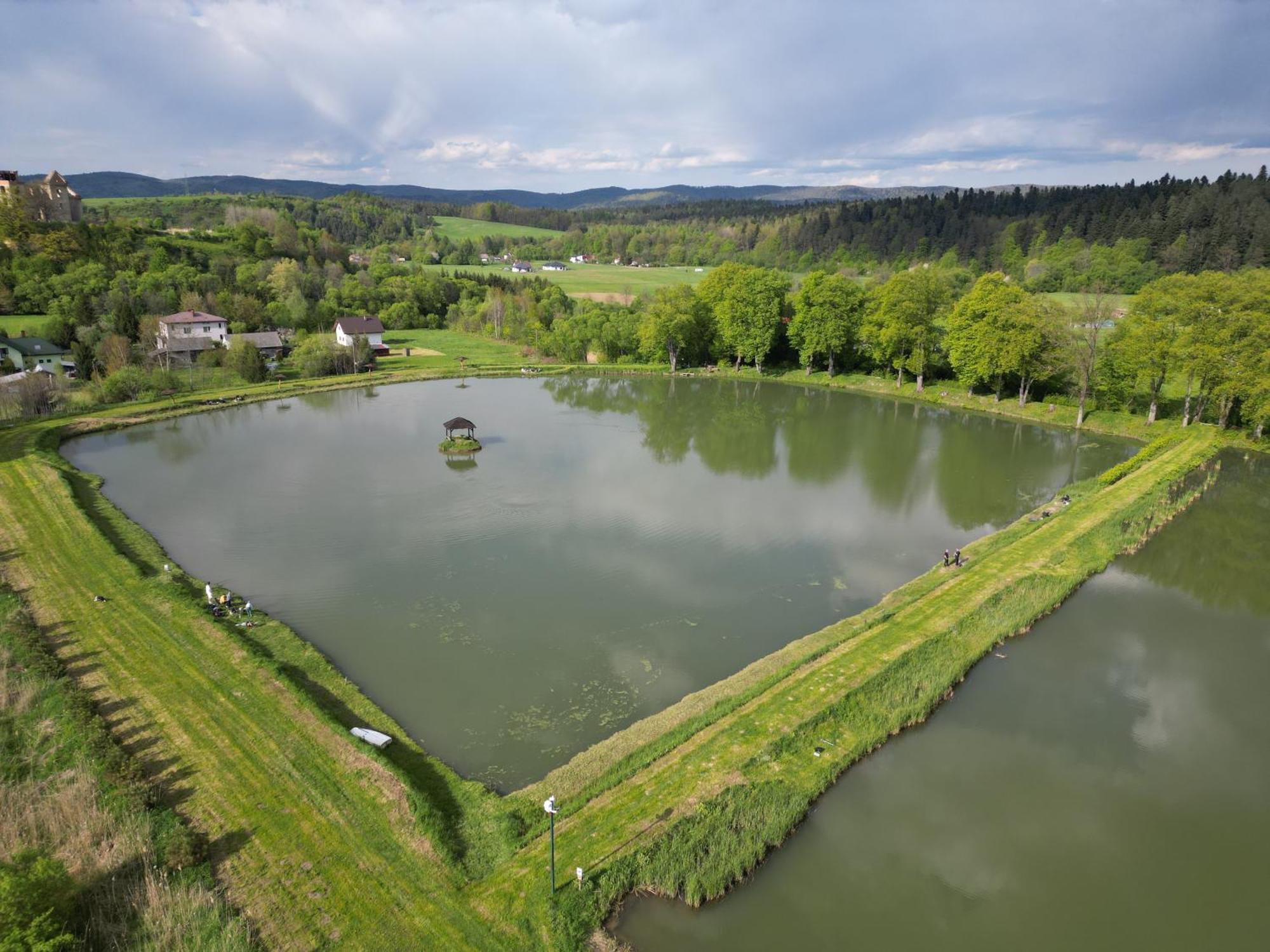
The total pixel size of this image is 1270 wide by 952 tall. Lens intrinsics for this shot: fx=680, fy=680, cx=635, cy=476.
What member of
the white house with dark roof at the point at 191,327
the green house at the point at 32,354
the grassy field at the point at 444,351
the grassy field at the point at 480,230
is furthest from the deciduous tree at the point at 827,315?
the grassy field at the point at 480,230

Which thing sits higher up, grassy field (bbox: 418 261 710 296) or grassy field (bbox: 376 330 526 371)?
grassy field (bbox: 418 261 710 296)

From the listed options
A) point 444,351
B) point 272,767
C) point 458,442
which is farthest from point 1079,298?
point 272,767

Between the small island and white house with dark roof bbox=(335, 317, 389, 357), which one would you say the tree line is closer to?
white house with dark roof bbox=(335, 317, 389, 357)

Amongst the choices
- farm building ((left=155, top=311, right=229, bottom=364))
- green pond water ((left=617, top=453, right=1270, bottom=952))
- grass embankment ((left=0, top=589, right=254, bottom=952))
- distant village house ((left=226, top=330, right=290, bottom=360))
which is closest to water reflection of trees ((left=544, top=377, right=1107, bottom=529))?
green pond water ((left=617, top=453, right=1270, bottom=952))

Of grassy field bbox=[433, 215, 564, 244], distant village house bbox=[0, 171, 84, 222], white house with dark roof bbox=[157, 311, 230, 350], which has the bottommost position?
white house with dark roof bbox=[157, 311, 230, 350]

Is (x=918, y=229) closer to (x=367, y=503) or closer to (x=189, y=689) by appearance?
(x=367, y=503)

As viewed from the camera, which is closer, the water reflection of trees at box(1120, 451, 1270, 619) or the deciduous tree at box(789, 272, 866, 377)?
the water reflection of trees at box(1120, 451, 1270, 619)
